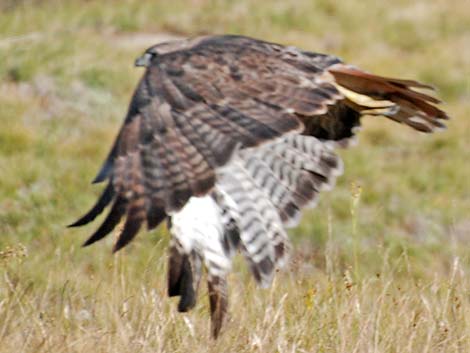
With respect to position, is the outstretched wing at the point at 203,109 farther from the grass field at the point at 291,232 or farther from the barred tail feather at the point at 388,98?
the grass field at the point at 291,232

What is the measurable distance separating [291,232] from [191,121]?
3.84m

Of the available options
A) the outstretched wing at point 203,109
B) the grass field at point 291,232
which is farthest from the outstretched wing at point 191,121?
the grass field at point 291,232

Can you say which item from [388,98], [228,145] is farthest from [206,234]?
[388,98]

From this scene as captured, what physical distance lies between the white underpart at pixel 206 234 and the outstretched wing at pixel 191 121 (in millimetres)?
352

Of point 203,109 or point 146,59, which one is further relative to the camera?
point 146,59

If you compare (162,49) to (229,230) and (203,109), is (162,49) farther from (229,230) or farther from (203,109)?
(229,230)

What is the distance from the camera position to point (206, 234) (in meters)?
4.45

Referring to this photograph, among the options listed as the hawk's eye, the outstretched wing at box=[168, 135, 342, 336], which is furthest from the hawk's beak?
the outstretched wing at box=[168, 135, 342, 336]

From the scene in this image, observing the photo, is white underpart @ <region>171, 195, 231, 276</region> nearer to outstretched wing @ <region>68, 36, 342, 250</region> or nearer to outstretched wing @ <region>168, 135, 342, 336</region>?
outstretched wing @ <region>168, 135, 342, 336</region>

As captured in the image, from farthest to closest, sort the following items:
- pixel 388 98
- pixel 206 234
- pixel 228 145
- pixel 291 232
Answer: pixel 291 232 → pixel 388 98 → pixel 206 234 → pixel 228 145

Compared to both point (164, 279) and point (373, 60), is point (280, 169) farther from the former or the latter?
point (373, 60)

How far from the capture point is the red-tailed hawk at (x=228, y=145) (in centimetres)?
404

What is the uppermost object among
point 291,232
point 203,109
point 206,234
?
point 203,109

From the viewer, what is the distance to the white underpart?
4410mm
